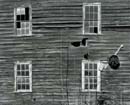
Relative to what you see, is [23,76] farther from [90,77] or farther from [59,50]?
[90,77]

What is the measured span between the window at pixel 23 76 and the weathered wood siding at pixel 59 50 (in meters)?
0.24

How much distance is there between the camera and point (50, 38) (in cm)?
1714

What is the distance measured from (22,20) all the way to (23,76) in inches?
126

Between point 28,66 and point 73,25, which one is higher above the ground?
point 73,25

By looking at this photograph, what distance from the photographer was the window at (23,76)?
56.3ft

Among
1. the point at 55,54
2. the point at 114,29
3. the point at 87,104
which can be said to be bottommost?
the point at 87,104

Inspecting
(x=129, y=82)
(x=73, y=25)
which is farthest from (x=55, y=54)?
(x=129, y=82)

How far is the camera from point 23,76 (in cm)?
1722

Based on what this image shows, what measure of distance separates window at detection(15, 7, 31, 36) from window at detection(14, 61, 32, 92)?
5.89 ft

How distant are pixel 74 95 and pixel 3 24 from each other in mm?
5734

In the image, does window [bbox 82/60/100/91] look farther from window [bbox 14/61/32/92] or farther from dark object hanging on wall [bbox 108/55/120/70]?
window [bbox 14/61/32/92]

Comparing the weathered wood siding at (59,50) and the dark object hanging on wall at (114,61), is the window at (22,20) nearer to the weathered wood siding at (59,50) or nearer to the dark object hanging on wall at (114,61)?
the weathered wood siding at (59,50)

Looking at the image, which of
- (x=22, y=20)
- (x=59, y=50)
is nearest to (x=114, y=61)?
(x=59, y=50)

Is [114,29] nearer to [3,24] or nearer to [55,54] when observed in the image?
[55,54]
